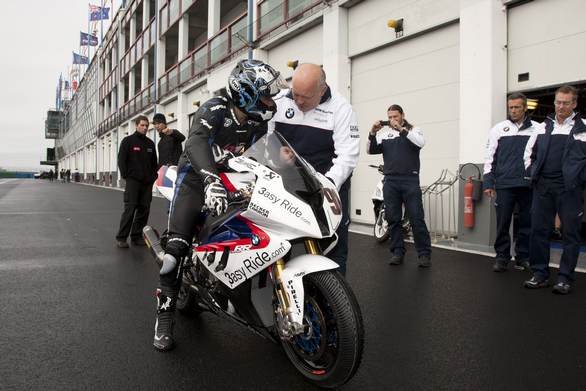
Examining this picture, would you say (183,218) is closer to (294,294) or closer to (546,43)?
(294,294)

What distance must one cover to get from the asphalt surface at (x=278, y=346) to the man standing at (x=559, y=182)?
10.9 inches

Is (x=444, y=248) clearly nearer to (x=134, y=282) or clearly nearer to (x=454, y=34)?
(x=454, y=34)

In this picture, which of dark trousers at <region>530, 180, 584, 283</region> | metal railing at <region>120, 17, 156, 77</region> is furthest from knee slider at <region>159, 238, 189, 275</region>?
metal railing at <region>120, 17, 156, 77</region>

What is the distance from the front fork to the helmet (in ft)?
3.01

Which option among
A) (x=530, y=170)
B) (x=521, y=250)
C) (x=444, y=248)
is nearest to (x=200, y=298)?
(x=530, y=170)

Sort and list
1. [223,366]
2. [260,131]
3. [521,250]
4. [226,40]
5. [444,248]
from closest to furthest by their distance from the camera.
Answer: [223,366], [260,131], [521,250], [444,248], [226,40]

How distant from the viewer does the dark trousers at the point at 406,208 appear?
583cm

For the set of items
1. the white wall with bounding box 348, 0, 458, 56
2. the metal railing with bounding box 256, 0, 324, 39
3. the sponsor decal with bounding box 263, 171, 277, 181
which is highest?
the metal railing with bounding box 256, 0, 324, 39

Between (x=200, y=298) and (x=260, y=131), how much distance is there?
1161mm

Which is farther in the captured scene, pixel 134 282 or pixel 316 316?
pixel 134 282

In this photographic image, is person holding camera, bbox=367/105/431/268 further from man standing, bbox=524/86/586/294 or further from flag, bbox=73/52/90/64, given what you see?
flag, bbox=73/52/90/64

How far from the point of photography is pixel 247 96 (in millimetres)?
2803

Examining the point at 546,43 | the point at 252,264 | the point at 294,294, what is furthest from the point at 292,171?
the point at 546,43

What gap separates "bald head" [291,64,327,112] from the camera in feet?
9.63
